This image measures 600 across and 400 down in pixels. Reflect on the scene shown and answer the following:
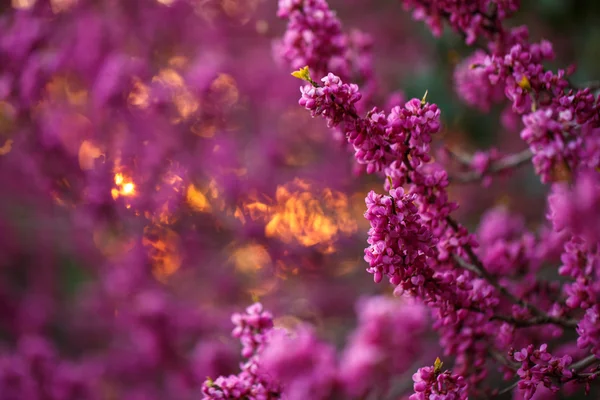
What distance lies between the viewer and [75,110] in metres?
2.48

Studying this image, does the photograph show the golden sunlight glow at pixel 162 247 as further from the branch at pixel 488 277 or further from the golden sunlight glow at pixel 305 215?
the branch at pixel 488 277

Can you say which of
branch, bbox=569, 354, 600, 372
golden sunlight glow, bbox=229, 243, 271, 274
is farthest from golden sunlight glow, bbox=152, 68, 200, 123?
branch, bbox=569, 354, 600, 372

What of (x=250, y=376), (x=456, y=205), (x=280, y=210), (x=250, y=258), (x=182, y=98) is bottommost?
(x=250, y=376)

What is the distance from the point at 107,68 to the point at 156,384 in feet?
5.48

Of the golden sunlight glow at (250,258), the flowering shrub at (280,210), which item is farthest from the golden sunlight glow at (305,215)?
the golden sunlight glow at (250,258)

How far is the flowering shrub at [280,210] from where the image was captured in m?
1.09

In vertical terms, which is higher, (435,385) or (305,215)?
(305,215)

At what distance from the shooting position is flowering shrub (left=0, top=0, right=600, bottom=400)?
1.09m

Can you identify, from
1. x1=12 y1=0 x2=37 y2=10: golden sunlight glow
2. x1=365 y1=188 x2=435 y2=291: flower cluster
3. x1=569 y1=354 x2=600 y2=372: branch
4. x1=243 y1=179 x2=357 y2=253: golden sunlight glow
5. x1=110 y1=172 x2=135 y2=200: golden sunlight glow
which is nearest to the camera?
x1=365 y1=188 x2=435 y2=291: flower cluster

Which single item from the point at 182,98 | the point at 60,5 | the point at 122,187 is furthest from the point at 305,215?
the point at 60,5

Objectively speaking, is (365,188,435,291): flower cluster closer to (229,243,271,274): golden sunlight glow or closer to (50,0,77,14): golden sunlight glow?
(229,243,271,274): golden sunlight glow

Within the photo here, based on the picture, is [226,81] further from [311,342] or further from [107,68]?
[311,342]

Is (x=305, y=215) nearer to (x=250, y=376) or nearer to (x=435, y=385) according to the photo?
(x=250, y=376)

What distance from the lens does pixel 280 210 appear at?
276 centimetres
